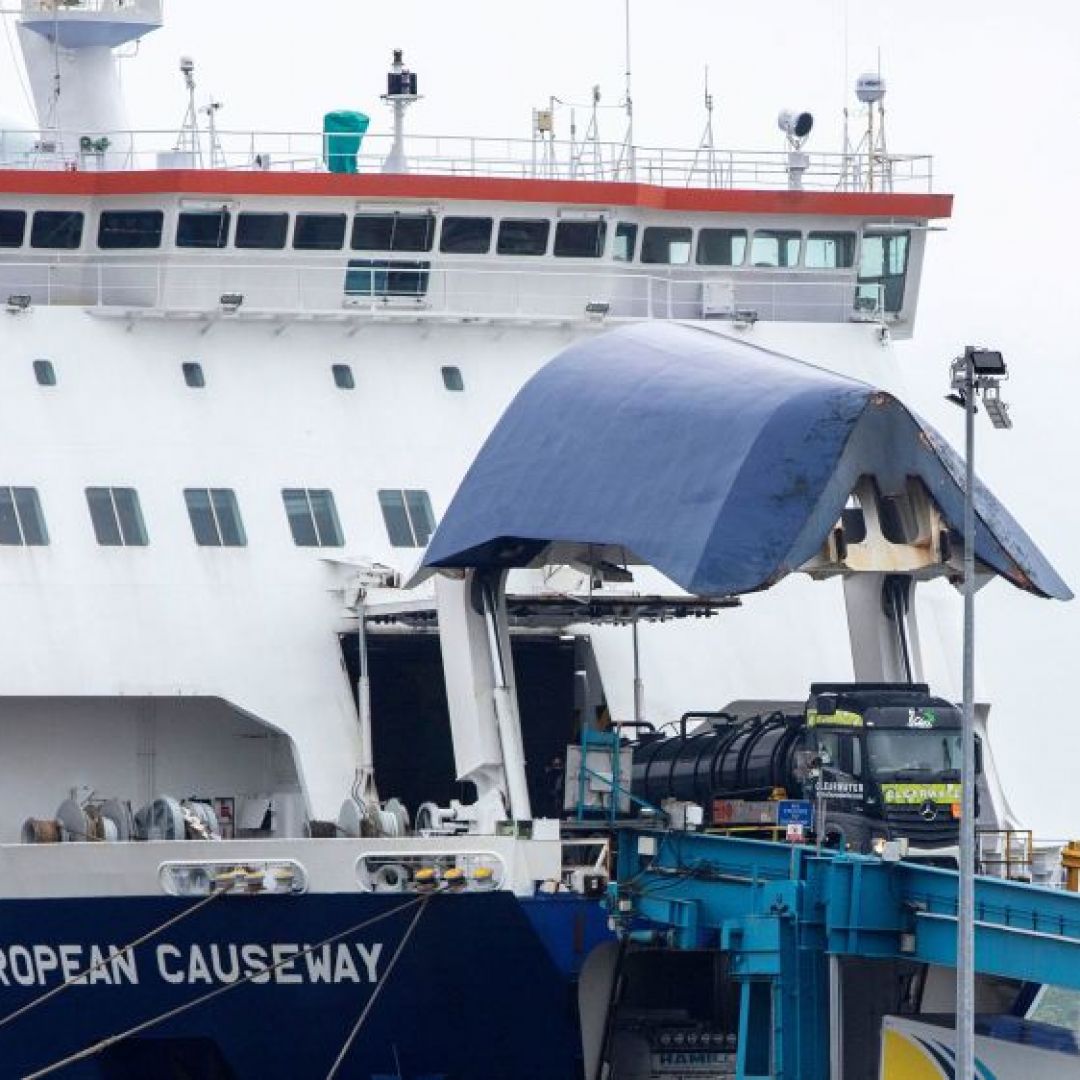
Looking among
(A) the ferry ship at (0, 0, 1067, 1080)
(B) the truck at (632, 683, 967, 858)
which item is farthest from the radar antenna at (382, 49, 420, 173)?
(B) the truck at (632, 683, 967, 858)

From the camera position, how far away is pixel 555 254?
4038cm

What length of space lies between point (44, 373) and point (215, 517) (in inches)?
102

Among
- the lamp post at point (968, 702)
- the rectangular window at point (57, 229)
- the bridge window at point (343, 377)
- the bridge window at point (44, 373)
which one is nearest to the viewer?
the lamp post at point (968, 702)

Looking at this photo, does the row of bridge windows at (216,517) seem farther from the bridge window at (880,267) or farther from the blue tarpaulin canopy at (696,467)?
the bridge window at (880,267)

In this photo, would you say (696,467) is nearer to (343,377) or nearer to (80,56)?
(343,377)

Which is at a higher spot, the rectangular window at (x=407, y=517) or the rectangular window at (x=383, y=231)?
the rectangular window at (x=383, y=231)

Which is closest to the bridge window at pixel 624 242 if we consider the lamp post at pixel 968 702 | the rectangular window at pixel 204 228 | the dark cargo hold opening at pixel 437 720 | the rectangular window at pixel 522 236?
the rectangular window at pixel 522 236

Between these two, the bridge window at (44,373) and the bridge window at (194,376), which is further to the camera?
the bridge window at (194,376)

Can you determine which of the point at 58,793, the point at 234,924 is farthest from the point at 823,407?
the point at 58,793

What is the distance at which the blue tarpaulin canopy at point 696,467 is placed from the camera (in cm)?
3125

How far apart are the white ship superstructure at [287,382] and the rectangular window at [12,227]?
33 mm

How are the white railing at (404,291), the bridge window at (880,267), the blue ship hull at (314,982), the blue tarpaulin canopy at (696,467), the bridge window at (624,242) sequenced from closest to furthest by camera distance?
1. the blue tarpaulin canopy at (696,467)
2. the blue ship hull at (314,982)
3. the white railing at (404,291)
4. the bridge window at (624,242)
5. the bridge window at (880,267)

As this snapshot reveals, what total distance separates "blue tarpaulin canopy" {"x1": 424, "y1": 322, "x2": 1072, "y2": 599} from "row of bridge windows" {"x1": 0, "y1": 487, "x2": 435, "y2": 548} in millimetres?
3521

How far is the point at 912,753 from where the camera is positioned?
32.3 meters
